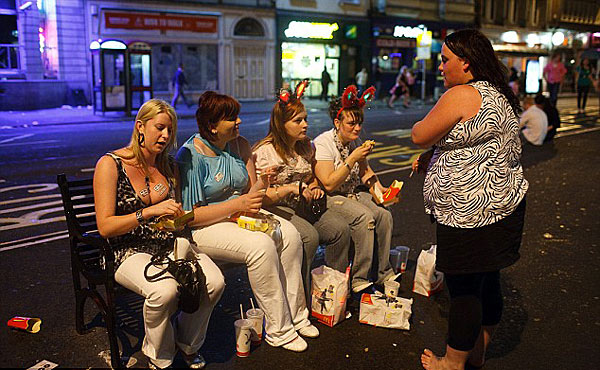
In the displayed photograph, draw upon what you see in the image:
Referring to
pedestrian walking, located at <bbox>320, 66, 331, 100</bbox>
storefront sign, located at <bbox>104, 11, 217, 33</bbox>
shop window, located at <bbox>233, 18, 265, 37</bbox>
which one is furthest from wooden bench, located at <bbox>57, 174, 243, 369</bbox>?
pedestrian walking, located at <bbox>320, 66, 331, 100</bbox>

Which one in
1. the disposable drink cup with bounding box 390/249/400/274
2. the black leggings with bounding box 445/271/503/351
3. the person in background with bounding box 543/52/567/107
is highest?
the person in background with bounding box 543/52/567/107

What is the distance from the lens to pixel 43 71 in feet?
69.7

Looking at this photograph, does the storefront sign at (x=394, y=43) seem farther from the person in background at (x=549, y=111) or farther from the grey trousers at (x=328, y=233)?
the grey trousers at (x=328, y=233)

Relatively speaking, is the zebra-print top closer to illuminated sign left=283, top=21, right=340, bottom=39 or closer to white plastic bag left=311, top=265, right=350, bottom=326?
white plastic bag left=311, top=265, right=350, bottom=326

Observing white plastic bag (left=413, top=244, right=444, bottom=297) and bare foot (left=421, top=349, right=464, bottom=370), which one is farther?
→ white plastic bag (left=413, top=244, right=444, bottom=297)

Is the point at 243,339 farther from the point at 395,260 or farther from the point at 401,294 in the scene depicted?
the point at 395,260

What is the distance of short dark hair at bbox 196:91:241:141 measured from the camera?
3.79m

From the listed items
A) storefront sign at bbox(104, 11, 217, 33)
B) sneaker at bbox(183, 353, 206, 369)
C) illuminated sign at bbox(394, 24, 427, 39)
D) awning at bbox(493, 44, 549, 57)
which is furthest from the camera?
awning at bbox(493, 44, 549, 57)

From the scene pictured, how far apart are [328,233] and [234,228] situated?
2.74ft

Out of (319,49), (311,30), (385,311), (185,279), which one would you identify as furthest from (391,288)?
(319,49)

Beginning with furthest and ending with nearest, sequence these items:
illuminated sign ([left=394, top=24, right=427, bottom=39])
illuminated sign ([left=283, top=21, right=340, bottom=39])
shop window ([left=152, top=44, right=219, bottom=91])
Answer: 1. illuminated sign ([left=394, top=24, right=427, bottom=39])
2. illuminated sign ([left=283, top=21, right=340, bottom=39])
3. shop window ([left=152, top=44, right=219, bottom=91])

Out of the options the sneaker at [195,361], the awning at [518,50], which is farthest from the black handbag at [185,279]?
the awning at [518,50]

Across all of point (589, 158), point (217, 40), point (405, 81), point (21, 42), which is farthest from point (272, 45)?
point (589, 158)

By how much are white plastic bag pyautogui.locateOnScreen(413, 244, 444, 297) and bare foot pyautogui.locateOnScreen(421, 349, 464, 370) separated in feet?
3.37
